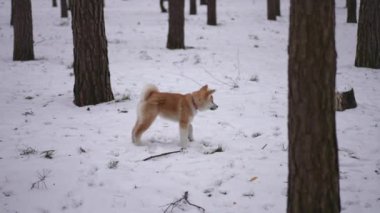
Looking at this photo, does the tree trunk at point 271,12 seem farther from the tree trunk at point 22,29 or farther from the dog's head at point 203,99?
the dog's head at point 203,99

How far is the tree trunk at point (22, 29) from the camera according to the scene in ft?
41.3

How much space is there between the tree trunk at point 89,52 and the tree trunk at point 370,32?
7.83 m

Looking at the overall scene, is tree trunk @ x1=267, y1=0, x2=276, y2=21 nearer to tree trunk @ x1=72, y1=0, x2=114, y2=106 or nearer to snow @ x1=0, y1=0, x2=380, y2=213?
snow @ x1=0, y1=0, x2=380, y2=213

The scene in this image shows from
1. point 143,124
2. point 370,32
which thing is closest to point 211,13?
point 370,32

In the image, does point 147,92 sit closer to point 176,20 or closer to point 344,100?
point 344,100

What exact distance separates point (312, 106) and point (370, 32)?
9521 mm

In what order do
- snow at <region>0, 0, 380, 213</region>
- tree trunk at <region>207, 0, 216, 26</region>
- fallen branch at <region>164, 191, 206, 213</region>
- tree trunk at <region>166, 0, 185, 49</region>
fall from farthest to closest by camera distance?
tree trunk at <region>207, 0, 216, 26</region>, tree trunk at <region>166, 0, 185, 49</region>, snow at <region>0, 0, 380, 213</region>, fallen branch at <region>164, 191, 206, 213</region>

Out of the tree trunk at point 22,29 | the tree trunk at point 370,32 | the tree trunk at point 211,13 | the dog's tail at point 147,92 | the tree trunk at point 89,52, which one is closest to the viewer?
the dog's tail at point 147,92

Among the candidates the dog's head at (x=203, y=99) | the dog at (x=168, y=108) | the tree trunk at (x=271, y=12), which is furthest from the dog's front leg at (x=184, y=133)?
the tree trunk at (x=271, y=12)

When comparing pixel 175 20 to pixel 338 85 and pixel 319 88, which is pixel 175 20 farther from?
pixel 319 88

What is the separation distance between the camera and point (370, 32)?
11.2 meters

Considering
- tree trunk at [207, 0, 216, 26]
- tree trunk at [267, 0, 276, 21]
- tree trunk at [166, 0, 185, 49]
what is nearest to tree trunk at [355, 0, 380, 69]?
tree trunk at [166, 0, 185, 49]

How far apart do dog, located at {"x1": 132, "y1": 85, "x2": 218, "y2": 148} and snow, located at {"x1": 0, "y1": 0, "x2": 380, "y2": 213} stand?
1.04 feet

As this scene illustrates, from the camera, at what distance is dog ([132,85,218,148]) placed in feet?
20.1
